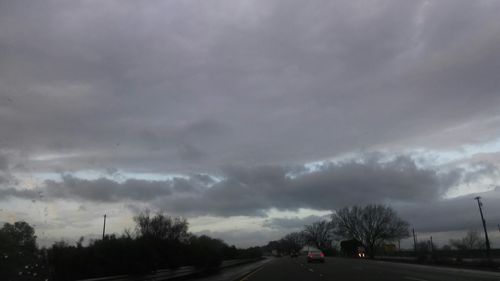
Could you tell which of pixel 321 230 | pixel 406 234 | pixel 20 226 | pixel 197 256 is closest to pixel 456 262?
pixel 197 256

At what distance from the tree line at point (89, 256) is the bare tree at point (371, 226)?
298 ft

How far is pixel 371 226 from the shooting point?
13175 cm

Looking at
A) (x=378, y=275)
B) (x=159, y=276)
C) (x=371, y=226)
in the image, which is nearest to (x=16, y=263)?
(x=159, y=276)

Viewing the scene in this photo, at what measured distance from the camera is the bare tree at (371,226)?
5059 inches

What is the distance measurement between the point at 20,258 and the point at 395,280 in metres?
14.8

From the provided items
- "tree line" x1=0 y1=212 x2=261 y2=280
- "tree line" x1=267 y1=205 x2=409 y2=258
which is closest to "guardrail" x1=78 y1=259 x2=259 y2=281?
"tree line" x1=0 y1=212 x2=261 y2=280

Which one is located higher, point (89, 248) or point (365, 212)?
point (365, 212)

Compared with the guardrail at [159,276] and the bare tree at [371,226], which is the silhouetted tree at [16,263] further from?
the bare tree at [371,226]

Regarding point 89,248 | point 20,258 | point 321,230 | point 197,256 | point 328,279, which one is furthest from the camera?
point 321,230

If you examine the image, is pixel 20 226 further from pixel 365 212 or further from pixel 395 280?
pixel 365 212

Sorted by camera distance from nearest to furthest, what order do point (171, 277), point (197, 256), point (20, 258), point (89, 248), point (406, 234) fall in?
point (20, 258) < point (171, 277) < point (89, 248) < point (197, 256) < point (406, 234)

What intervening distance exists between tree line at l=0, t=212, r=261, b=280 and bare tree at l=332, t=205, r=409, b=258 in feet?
298

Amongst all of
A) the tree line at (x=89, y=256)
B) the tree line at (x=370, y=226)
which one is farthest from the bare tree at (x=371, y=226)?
the tree line at (x=89, y=256)

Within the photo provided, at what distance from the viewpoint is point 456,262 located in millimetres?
42312
